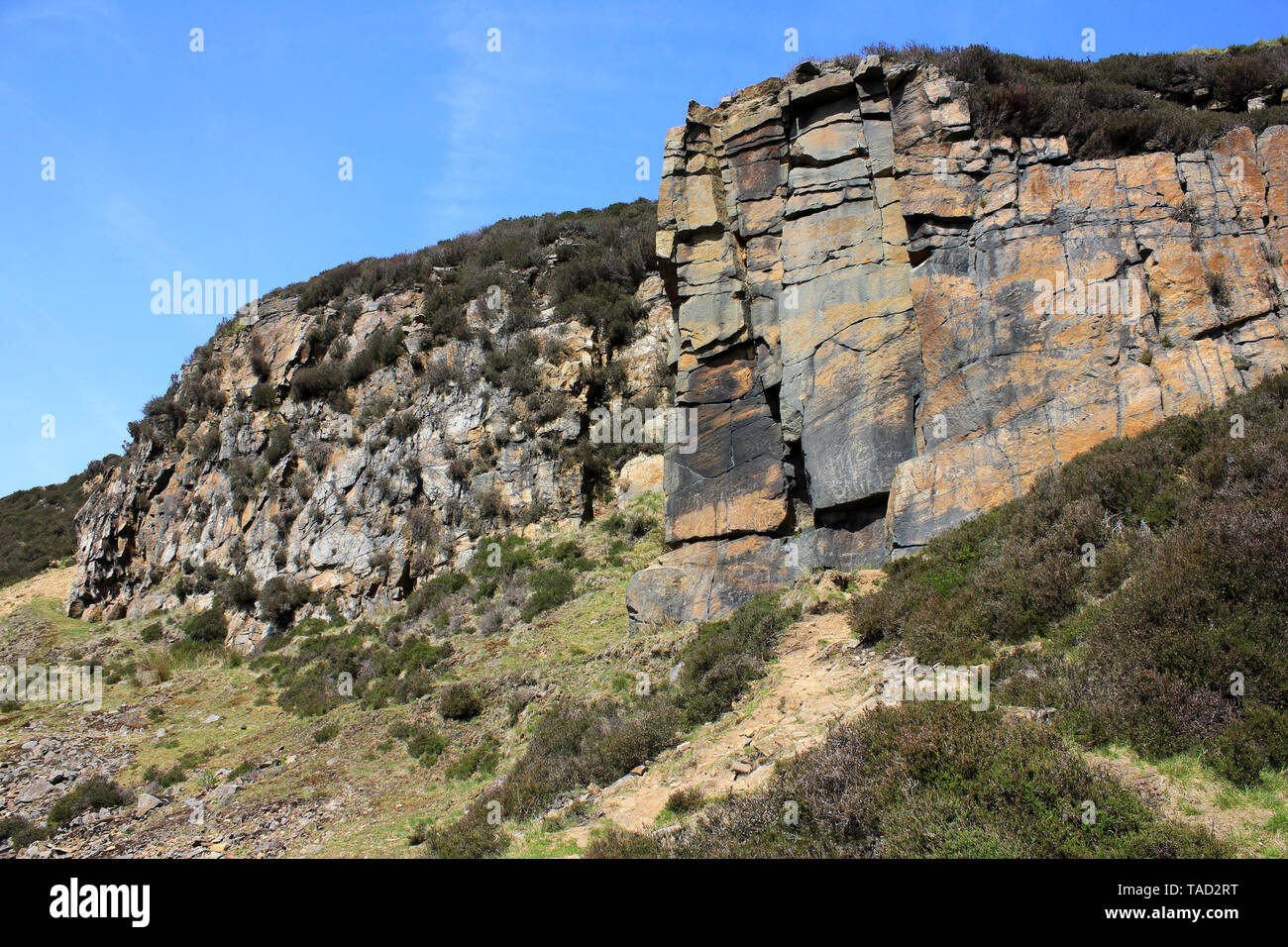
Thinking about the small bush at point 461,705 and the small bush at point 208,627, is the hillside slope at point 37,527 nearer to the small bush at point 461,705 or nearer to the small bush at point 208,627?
the small bush at point 208,627

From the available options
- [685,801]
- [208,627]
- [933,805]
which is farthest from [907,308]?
[208,627]

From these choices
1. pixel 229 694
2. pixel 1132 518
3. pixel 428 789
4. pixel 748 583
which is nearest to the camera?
pixel 1132 518

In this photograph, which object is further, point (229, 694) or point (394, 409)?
point (394, 409)

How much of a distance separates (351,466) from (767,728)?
2310 centimetres

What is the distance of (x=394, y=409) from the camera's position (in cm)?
2998

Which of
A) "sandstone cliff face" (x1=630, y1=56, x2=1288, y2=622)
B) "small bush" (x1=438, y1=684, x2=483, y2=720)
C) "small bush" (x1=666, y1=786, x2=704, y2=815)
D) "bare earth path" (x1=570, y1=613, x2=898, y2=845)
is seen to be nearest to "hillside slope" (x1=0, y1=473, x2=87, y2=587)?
"small bush" (x1=438, y1=684, x2=483, y2=720)

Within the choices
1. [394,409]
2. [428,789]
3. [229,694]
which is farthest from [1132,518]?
[394,409]

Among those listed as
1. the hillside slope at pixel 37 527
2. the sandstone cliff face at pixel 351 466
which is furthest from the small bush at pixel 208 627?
the hillside slope at pixel 37 527

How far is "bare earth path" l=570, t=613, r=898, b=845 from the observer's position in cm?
945

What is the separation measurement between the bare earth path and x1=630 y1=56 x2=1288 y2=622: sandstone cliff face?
3432 mm

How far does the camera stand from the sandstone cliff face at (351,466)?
85.9 feet
